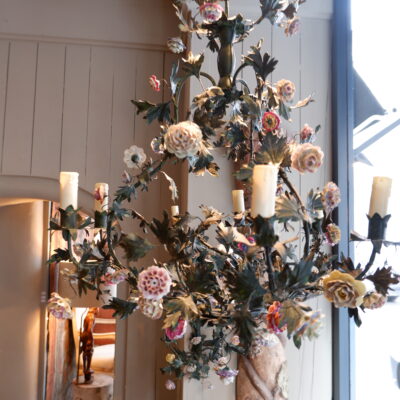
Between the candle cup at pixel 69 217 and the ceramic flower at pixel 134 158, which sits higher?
the ceramic flower at pixel 134 158

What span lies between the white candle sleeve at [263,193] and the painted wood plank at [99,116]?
6.75 ft

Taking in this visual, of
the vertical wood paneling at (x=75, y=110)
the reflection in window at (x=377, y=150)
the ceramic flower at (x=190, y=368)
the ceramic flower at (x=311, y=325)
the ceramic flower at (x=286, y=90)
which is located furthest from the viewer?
the vertical wood paneling at (x=75, y=110)

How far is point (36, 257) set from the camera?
4293 millimetres

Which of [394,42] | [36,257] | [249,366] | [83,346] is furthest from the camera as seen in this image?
[83,346]

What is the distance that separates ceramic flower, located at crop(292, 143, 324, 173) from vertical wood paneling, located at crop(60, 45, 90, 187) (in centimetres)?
204

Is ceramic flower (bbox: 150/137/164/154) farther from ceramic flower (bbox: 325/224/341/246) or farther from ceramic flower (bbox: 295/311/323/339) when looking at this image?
ceramic flower (bbox: 295/311/323/339)

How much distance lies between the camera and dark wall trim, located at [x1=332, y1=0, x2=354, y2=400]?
94.0 inches

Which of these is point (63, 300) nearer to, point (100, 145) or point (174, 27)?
point (100, 145)

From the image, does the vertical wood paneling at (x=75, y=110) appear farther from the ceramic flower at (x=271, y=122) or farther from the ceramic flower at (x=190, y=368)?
the ceramic flower at (x=271, y=122)

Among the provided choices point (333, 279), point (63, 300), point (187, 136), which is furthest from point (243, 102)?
point (63, 300)

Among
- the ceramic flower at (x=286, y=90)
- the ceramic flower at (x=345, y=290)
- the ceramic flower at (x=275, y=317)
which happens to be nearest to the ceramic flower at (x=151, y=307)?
the ceramic flower at (x=275, y=317)

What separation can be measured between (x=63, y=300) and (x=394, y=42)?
6.15 feet

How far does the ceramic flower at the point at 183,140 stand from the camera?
96 cm

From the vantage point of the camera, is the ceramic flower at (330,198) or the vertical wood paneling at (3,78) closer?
the ceramic flower at (330,198)
